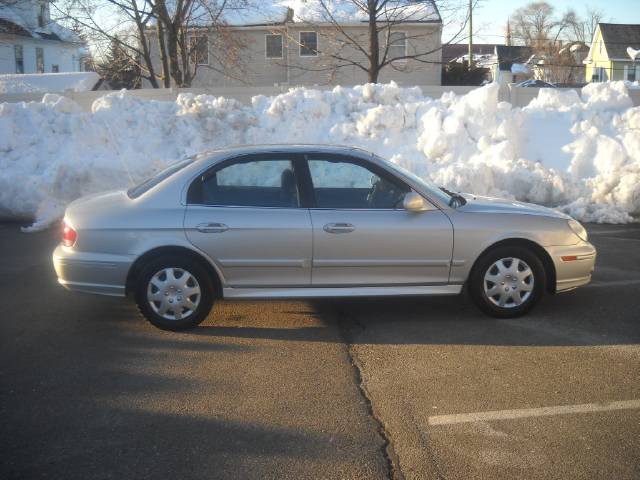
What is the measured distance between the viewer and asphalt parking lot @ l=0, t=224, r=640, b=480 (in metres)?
3.57

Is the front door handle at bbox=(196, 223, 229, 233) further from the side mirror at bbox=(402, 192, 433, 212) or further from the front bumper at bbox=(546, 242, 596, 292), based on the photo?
the front bumper at bbox=(546, 242, 596, 292)

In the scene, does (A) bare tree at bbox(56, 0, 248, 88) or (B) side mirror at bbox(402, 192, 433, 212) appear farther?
(A) bare tree at bbox(56, 0, 248, 88)

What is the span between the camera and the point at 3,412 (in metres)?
4.14

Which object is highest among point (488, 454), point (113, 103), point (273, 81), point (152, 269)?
point (273, 81)

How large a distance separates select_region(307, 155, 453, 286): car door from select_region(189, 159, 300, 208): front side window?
8.8 inches

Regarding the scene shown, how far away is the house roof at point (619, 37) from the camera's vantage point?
56.7 metres

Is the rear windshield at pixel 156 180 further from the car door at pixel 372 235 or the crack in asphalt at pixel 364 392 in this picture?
the crack in asphalt at pixel 364 392

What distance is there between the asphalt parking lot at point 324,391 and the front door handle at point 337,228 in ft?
2.75

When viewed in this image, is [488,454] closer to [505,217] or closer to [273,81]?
[505,217]

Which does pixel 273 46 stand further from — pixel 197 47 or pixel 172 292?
pixel 172 292

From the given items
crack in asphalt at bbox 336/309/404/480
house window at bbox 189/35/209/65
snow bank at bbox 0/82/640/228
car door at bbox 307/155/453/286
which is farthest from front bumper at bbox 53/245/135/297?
house window at bbox 189/35/209/65

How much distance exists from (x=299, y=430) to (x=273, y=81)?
30993mm

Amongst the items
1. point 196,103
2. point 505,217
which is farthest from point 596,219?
point 196,103

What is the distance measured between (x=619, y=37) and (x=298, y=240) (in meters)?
61.2
